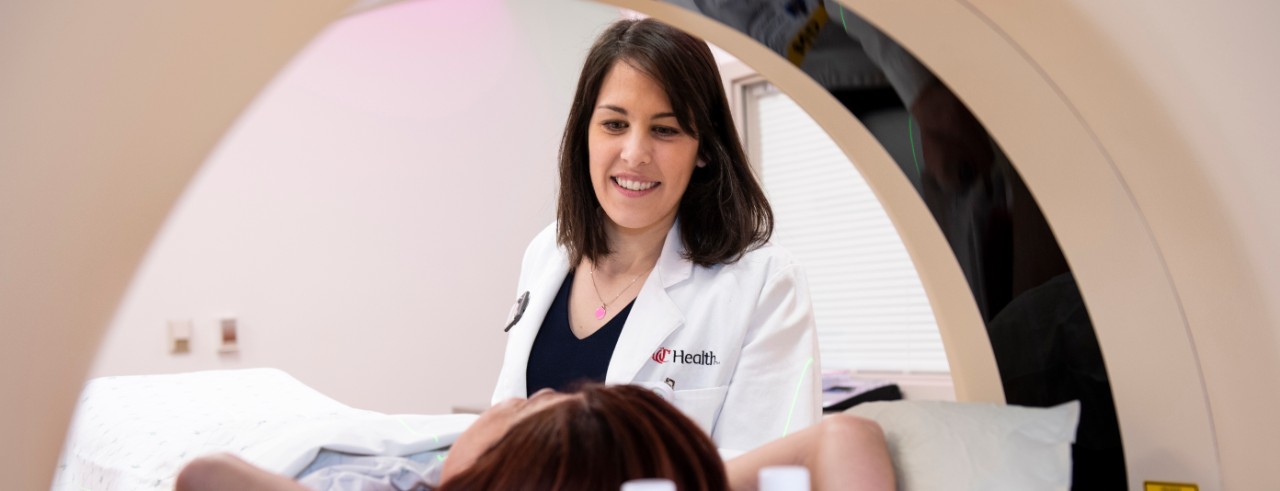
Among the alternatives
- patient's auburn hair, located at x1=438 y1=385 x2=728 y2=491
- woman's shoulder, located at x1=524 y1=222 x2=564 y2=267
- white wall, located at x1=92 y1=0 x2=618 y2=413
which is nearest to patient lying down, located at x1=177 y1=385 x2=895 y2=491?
patient's auburn hair, located at x1=438 y1=385 x2=728 y2=491

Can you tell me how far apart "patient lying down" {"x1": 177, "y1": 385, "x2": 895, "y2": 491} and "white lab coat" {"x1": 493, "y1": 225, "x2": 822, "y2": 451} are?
48cm

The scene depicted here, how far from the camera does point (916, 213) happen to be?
1.11 metres

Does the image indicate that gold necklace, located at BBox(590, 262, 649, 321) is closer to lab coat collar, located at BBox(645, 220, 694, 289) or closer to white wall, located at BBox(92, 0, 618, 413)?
lab coat collar, located at BBox(645, 220, 694, 289)

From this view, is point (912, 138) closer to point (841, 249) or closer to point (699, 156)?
point (699, 156)

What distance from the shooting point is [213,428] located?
4.14 feet

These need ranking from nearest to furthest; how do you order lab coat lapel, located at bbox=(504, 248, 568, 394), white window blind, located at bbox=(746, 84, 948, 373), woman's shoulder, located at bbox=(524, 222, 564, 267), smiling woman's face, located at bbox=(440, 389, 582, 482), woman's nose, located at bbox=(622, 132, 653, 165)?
smiling woman's face, located at bbox=(440, 389, 582, 482) → woman's nose, located at bbox=(622, 132, 653, 165) → lab coat lapel, located at bbox=(504, 248, 568, 394) → woman's shoulder, located at bbox=(524, 222, 564, 267) → white window blind, located at bbox=(746, 84, 948, 373)

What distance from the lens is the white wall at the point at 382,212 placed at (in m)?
2.66

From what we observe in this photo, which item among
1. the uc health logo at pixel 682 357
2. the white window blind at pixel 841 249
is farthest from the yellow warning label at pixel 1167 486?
the white window blind at pixel 841 249

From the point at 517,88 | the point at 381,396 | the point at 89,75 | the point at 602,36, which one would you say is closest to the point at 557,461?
the point at 89,75

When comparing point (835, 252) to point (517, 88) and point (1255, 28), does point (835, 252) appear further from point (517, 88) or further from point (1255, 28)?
point (1255, 28)

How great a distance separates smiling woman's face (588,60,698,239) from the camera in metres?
1.36

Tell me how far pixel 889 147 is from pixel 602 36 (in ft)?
1.76

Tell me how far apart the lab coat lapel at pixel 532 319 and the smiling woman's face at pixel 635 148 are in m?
0.17

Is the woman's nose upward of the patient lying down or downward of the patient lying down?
upward
